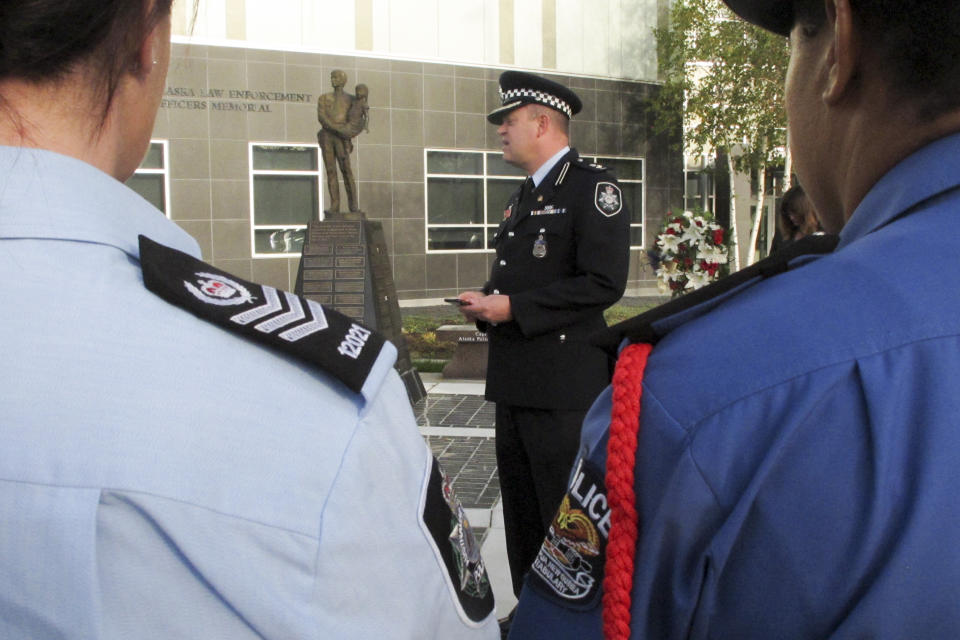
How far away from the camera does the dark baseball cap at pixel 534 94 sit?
370 centimetres

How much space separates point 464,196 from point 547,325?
52.0 ft

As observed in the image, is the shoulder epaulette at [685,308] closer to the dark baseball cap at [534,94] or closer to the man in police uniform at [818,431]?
the man in police uniform at [818,431]

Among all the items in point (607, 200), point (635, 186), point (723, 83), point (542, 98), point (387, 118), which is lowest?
point (607, 200)

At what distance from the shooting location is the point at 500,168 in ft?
63.7

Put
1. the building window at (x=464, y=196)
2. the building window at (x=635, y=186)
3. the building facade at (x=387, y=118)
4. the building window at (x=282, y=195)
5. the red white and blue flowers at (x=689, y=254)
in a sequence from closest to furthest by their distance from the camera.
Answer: the red white and blue flowers at (x=689, y=254), the building facade at (x=387, y=118), the building window at (x=282, y=195), the building window at (x=464, y=196), the building window at (x=635, y=186)

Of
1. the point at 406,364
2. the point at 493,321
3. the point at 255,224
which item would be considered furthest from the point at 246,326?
the point at 255,224

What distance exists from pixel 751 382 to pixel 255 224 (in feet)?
55.3

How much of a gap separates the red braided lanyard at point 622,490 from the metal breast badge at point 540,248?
8.73ft

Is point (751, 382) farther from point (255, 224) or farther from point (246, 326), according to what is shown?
point (255, 224)

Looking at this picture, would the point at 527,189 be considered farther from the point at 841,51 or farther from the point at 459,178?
the point at 459,178

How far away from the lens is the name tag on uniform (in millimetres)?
3471

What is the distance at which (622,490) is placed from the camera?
0.83m

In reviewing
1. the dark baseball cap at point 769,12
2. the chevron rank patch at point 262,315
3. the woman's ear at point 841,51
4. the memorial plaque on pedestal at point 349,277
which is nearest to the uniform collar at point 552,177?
the dark baseball cap at point 769,12

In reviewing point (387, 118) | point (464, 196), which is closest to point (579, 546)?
point (387, 118)
